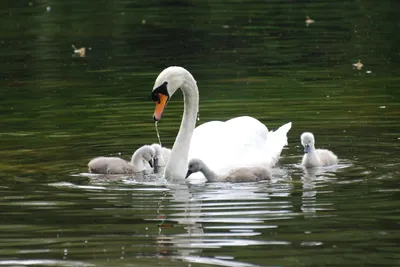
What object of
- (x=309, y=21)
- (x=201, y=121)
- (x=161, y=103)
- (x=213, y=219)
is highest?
(x=309, y=21)

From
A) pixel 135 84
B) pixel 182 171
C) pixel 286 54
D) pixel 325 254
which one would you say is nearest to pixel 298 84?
pixel 135 84

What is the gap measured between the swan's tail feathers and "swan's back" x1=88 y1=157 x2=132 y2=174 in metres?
1.65

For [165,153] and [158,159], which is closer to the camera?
[158,159]

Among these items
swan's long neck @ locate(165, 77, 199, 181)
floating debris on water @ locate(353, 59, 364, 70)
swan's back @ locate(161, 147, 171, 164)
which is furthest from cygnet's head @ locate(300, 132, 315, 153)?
floating debris on water @ locate(353, 59, 364, 70)

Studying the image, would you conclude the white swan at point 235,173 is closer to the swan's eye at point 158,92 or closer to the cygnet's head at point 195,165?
the cygnet's head at point 195,165

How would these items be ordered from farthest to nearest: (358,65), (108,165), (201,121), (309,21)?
(309,21) < (358,65) < (201,121) < (108,165)

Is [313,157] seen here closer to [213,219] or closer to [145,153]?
[145,153]

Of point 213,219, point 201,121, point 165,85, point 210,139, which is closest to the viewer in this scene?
point 213,219

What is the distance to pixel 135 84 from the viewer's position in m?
20.3

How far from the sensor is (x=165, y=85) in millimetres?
12484

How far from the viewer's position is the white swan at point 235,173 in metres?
12.2

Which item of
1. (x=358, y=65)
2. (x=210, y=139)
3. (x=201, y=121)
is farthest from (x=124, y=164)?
(x=358, y=65)

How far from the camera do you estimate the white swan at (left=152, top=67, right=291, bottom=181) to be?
12531mm

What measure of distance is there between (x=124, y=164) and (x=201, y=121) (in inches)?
153
